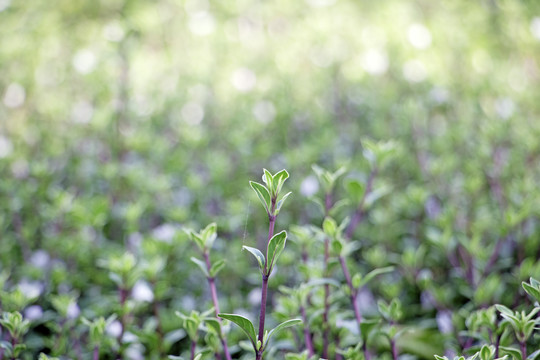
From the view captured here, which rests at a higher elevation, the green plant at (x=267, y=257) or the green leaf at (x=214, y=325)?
the green plant at (x=267, y=257)

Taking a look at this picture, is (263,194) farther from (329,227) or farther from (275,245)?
(329,227)

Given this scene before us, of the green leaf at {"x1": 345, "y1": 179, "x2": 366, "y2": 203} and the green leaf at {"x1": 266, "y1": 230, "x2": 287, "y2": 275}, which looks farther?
the green leaf at {"x1": 345, "y1": 179, "x2": 366, "y2": 203}

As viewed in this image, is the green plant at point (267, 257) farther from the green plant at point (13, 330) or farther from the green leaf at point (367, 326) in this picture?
the green plant at point (13, 330)

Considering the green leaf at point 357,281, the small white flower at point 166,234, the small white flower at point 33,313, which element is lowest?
the small white flower at point 33,313

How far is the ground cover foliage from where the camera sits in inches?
44.1

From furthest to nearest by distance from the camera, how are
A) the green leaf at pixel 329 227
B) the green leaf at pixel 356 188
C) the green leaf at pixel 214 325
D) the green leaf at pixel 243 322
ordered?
the green leaf at pixel 356 188 < the green leaf at pixel 329 227 < the green leaf at pixel 214 325 < the green leaf at pixel 243 322

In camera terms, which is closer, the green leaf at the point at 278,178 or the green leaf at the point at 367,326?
the green leaf at the point at 278,178

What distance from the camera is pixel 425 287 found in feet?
4.36

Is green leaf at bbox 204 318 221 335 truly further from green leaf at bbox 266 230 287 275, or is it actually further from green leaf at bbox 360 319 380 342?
green leaf at bbox 360 319 380 342

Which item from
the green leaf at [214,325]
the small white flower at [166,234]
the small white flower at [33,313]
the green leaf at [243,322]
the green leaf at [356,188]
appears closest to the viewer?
the green leaf at [243,322]

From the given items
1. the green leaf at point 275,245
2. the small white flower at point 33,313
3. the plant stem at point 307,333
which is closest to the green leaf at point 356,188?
the plant stem at point 307,333

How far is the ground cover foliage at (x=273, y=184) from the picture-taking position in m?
1.12

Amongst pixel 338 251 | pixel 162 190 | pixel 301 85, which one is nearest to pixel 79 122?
pixel 162 190

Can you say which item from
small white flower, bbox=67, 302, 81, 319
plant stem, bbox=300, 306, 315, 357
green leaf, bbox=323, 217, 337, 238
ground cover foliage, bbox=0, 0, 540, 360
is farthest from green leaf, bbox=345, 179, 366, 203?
small white flower, bbox=67, 302, 81, 319
